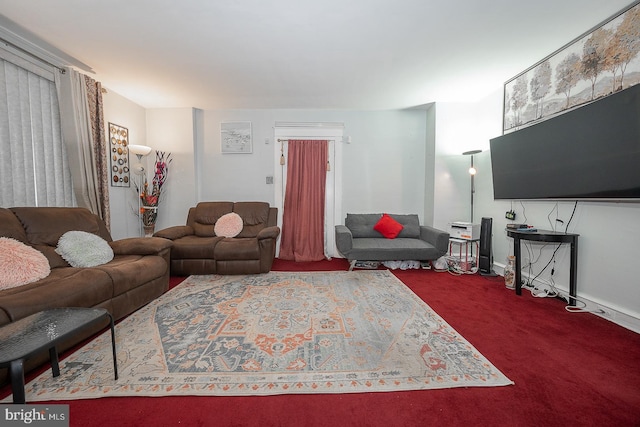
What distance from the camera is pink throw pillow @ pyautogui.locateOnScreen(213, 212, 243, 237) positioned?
373cm

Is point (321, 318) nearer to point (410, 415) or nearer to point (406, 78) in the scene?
point (410, 415)

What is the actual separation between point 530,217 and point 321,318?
2.78 metres

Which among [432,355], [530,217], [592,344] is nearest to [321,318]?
[432,355]

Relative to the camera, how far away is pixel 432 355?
65.5 inches

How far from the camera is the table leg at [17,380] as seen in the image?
3.10 feet

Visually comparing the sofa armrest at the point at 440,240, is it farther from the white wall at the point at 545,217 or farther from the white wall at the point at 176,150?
the white wall at the point at 176,150

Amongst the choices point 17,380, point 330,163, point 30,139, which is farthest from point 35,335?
point 330,163

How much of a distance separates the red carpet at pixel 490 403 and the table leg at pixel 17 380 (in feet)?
1.02

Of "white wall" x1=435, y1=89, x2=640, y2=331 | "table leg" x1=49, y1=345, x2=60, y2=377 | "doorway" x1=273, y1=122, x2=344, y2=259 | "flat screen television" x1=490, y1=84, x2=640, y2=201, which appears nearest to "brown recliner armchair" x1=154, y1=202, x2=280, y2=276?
"doorway" x1=273, y1=122, x2=344, y2=259

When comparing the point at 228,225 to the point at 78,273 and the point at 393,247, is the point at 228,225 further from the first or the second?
the point at 393,247

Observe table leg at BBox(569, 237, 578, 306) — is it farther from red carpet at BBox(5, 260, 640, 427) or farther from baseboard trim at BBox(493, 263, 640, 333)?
red carpet at BBox(5, 260, 640, 427)

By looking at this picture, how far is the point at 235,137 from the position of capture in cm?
436

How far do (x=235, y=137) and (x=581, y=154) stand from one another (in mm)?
4414

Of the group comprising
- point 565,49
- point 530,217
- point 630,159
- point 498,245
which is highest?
point 565,49
